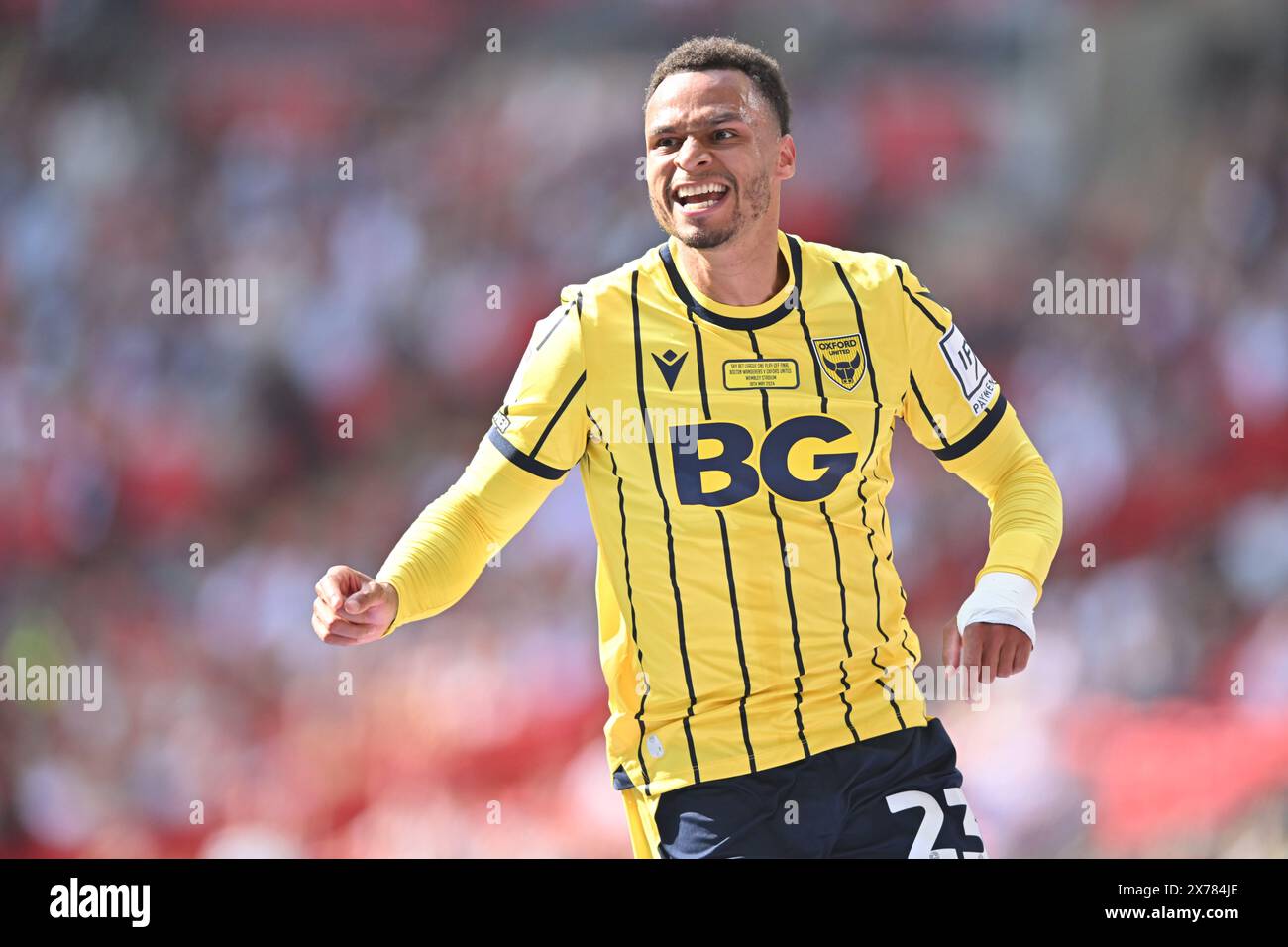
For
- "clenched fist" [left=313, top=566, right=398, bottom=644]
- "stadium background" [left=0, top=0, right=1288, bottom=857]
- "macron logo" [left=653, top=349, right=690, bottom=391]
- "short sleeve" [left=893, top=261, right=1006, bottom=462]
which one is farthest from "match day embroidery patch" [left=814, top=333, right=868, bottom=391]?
"stadium background" [left=0, top=0, right=1288, bottom=857]

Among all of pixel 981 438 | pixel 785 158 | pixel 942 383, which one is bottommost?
pixel 981 438

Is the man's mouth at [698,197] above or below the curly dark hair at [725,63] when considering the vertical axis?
below

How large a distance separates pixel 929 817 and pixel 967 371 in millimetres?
809

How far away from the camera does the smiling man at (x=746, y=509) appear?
83.2 inches

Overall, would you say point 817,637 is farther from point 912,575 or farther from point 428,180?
point 428,180

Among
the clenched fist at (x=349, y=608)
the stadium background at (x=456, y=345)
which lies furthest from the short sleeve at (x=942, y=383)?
the stadium background at (x=456, y=345)

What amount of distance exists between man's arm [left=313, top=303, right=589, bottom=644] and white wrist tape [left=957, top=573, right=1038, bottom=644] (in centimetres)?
72

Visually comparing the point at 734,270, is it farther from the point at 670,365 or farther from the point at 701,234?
the point at 670,365

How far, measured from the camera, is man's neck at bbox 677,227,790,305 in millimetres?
2312

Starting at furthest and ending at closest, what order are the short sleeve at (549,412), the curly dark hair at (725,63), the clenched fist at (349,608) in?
the curly dark hair at (725,63) → the short sleeve at (549,412) → the clenched fist at (349,608)

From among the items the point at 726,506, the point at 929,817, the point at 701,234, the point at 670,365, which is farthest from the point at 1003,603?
the point at 701,234

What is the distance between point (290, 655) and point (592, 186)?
6.61 feet

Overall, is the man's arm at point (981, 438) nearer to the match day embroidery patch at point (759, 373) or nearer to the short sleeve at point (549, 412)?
the match day embroidery patch at point (759, 373)

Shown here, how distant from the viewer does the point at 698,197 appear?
2.29 metres
